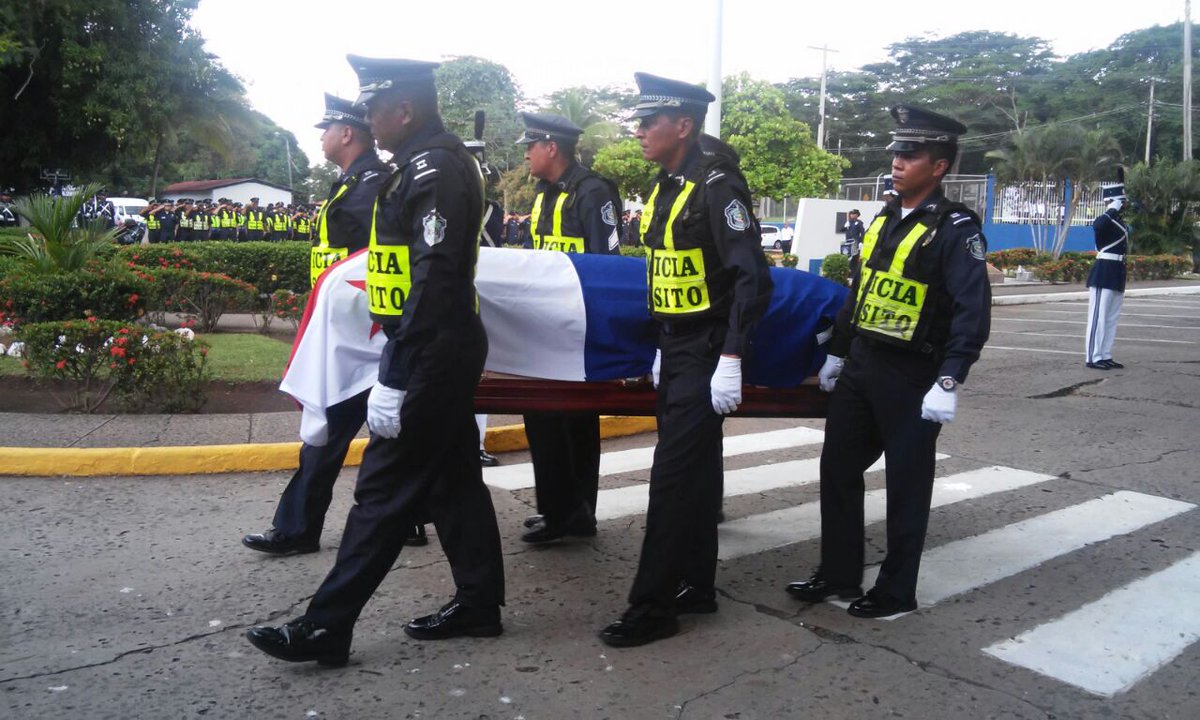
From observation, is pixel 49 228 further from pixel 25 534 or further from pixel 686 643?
pixel 686 643

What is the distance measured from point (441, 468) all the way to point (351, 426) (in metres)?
1.15

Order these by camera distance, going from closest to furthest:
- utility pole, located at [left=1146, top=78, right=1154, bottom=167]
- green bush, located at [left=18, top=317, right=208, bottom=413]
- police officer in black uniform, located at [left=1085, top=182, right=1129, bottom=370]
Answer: green bush, located at [left=18, top=317, right=208, bottom=413]
police officer in black uniform, located at [left=1085, top=182, right=1129, bottom=370]
utility pole, located at [left=1146, top=78, right=1154, bottom=167]

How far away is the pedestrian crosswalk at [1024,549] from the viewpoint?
3887mm

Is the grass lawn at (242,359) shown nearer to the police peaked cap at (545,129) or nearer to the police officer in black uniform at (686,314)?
the police peaked cap at (545,129)

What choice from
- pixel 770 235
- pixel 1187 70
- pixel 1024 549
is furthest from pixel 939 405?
pixel 770 235

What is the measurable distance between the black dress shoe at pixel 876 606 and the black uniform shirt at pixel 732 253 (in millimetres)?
1201

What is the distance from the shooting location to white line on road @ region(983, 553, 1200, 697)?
3725mm

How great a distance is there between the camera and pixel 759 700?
3.48m

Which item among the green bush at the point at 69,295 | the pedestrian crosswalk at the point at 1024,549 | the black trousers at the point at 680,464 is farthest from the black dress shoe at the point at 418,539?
the green bush at the point at 69,295

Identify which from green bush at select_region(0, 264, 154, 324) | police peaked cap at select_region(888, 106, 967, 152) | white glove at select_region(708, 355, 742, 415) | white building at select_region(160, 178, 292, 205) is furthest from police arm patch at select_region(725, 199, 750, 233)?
white building at select_region(160, 178, 292, 205)

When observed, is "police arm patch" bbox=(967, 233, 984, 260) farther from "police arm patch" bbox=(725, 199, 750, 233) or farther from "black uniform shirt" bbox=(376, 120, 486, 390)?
"black uniform shirt" bbox=(376, 120, 486, 390)

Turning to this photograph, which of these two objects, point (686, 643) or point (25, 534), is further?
point (25, 534)

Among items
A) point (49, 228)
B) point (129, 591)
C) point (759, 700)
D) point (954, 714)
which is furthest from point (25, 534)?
point (49, 228)

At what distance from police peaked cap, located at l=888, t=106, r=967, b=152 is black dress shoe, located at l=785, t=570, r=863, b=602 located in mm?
1788
